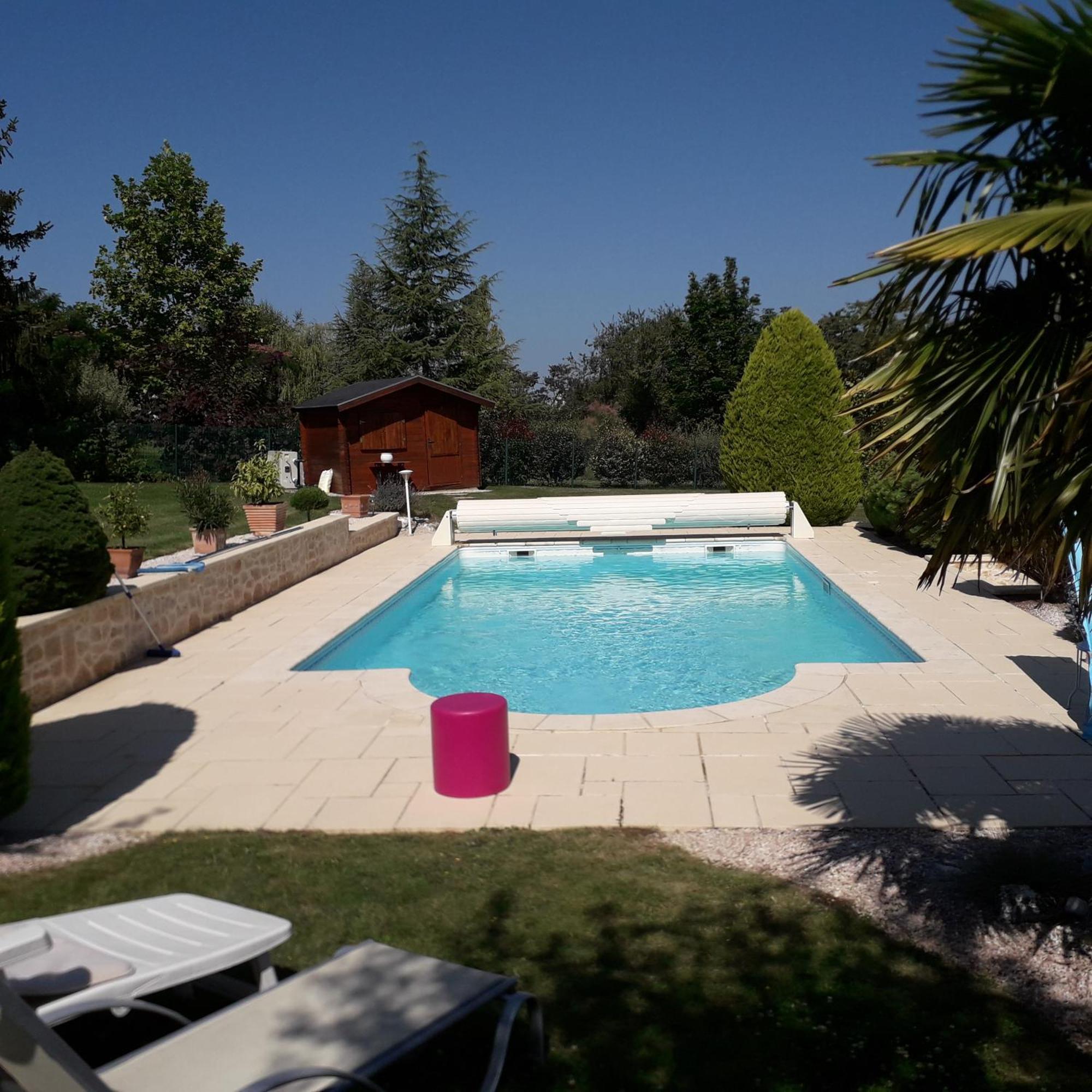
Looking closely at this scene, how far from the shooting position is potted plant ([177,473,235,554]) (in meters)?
12.0

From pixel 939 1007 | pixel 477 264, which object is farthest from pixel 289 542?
pixel 477 264

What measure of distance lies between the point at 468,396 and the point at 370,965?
2176cm

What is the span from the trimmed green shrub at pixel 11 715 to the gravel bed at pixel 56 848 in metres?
0.20

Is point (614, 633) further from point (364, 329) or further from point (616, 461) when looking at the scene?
point (364, 329)

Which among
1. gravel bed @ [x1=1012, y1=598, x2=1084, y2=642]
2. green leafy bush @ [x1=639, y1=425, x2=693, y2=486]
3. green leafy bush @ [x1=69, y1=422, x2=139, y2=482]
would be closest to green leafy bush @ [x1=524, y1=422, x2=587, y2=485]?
green leafy bush @ [x1=639, y1=425, x2=693, y2=486]

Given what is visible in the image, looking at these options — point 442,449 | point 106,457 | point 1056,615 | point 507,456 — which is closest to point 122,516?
point 1056,615

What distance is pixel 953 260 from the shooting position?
3.09 metres

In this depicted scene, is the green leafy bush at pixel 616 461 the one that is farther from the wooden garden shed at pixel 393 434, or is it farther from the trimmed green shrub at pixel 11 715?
the trimmed green shrub at pixel 11 715

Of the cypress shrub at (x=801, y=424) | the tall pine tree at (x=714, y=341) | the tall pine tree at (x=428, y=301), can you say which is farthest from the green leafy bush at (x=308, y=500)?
the tall pine tree at (x=428, y=301)

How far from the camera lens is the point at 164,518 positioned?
1756cm

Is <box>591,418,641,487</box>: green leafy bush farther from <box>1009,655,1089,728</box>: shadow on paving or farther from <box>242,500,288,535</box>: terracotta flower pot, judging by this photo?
<box>1009,655,1089,728</box>: shadow on paving

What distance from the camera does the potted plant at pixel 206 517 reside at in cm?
1204

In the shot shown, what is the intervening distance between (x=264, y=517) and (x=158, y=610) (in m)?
4.54

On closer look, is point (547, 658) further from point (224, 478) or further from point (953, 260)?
point (224, 478)
